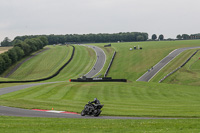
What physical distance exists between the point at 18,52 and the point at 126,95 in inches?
3639

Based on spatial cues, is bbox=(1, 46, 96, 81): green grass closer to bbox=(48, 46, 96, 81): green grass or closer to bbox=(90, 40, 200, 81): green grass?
bbox=(48, 46, 96, 81): green grass

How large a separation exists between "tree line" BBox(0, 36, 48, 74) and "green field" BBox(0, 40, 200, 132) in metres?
6.44

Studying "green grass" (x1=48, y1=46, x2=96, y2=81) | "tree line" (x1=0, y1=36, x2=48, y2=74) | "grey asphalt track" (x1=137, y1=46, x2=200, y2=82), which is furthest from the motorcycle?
"tree line" (x1=0, y1=36, x2=48, y2=74)

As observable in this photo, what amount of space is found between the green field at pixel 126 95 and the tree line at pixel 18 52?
6441 mm

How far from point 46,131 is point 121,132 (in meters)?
4.16

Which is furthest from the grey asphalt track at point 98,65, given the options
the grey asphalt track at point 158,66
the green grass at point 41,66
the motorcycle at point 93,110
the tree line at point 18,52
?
the motorcycle at point 93,110

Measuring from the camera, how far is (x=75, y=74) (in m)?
103

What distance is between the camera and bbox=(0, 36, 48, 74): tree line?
116062 millimetres

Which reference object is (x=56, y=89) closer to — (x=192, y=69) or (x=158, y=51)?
(x=192, y=69)

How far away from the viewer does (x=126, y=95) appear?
153ft

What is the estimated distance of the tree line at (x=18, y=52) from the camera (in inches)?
4569

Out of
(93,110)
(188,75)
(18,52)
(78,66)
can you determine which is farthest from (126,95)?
(18,52)

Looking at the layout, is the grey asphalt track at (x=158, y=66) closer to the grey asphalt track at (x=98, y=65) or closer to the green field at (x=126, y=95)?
the green field at (x=126, y=95)

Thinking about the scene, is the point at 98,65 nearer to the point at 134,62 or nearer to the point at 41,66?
the point at 134,62
